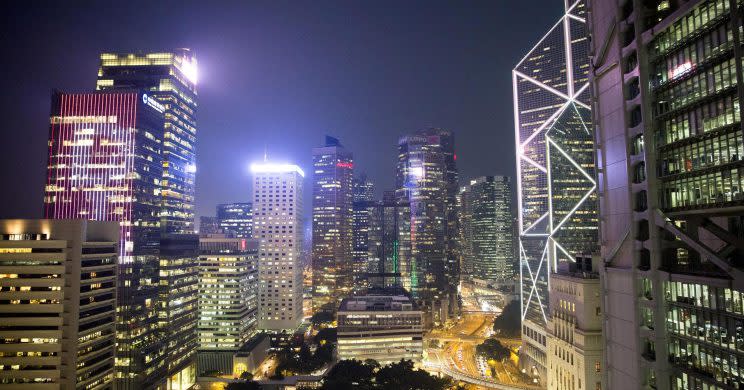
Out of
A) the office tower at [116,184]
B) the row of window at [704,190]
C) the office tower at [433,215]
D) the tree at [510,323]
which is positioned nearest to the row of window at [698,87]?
the row of window at [704,190]

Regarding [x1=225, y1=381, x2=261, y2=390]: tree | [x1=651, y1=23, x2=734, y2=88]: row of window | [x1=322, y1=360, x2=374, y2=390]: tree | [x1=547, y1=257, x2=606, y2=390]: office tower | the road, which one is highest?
[x1=651, y1=23, x2=734, y2=88]: row of window

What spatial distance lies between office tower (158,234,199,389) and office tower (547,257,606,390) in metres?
64.2

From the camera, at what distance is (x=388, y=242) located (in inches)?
6934

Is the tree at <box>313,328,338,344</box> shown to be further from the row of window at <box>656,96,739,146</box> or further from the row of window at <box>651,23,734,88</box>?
the row of window at <box>651,23,734,88</box>

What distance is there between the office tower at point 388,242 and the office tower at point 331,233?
462 inches

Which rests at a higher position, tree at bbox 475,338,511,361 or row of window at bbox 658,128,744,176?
row of window at bbox 658,128,744,176

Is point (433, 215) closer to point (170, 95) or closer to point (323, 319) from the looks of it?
point (323, 319)

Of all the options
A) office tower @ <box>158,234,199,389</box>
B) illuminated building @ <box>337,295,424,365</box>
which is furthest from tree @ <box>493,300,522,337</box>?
office tower @ <box>158,234,199,389</box>

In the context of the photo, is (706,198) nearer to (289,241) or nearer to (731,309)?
(731,309)

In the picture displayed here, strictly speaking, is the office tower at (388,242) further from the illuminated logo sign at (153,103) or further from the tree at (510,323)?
the illuminated logo sign at (153,103)

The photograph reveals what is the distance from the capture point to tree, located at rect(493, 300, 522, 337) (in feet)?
390

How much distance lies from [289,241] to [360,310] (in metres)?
50.8

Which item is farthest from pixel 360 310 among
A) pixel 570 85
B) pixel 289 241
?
pixel 570 85

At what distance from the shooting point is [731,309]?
21.5 meters
